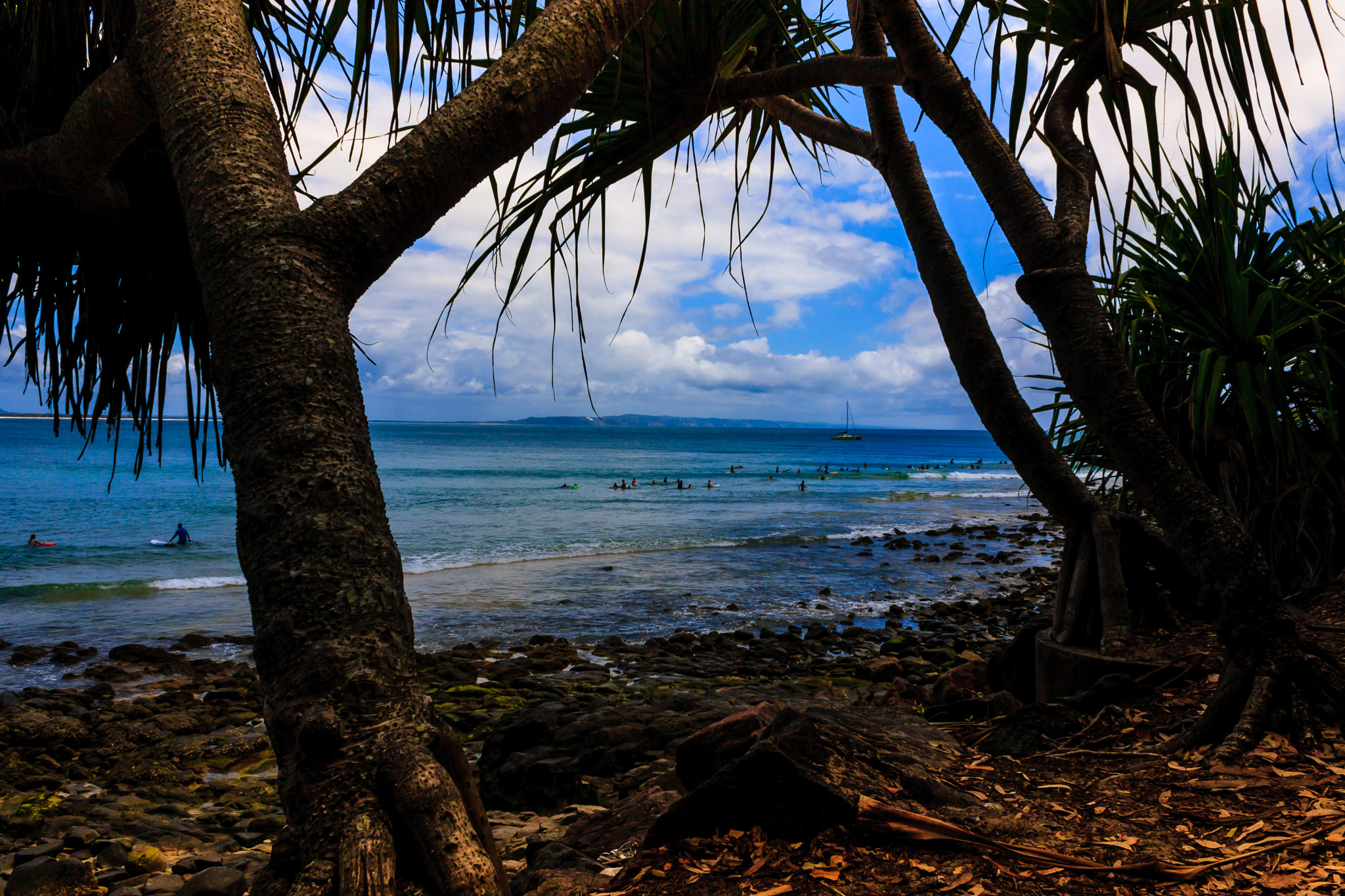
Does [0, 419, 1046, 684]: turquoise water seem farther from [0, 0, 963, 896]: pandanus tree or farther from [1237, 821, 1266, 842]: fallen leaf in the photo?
[0, 0, 963, 896]: pandanus tree

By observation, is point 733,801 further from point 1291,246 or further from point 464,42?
point 1291,246

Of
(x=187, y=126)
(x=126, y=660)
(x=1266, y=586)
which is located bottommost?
(x=126, y=660)

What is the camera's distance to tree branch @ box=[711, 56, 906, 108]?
114 inches

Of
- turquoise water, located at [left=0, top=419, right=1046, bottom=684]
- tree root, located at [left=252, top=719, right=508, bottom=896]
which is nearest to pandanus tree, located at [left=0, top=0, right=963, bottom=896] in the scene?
tree root, located at [left=252, top=719, right=508, bottom=896]

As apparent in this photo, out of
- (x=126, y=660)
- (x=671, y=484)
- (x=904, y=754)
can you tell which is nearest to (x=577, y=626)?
(x=126, y=660)

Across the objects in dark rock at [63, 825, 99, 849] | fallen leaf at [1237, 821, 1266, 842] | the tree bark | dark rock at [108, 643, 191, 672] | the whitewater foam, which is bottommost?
the whitewater foam

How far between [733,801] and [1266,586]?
75.8 inches

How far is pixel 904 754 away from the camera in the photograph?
93.1 inches

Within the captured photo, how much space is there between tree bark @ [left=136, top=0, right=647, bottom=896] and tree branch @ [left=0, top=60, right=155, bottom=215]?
3.66ft

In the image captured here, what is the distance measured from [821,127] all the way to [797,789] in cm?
338

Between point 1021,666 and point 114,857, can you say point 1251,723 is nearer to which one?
point 1021,666

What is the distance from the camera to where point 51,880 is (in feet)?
10.8

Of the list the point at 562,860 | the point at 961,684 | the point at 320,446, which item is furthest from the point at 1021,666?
the point at 320,446

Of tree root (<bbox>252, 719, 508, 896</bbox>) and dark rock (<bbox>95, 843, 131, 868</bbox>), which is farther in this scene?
dark rock (<bbox>95, 843, 131, 868</bbox>)
